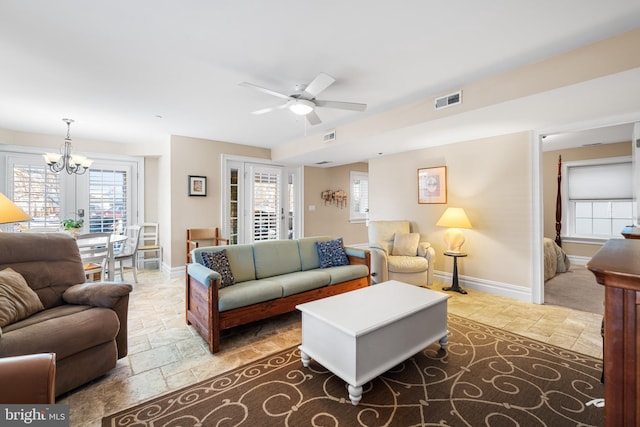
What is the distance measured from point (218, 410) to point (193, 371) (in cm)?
54

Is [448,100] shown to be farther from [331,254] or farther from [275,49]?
[331,254]

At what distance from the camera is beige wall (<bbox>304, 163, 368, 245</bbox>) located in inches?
266

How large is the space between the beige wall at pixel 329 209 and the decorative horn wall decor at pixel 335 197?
0.08 meters

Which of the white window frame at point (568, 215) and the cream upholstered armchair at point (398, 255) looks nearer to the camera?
the cream upholstered armchair at point (398, 255)

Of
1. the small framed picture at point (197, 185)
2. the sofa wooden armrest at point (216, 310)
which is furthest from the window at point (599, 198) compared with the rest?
the small framed picture at point (197, 185)

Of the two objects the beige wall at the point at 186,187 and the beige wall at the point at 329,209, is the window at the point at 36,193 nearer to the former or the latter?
the beige wall at the point at 186,187

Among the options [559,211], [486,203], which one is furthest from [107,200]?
[559,211]

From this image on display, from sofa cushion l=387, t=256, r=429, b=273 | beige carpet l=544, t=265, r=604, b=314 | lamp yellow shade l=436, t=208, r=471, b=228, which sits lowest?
beige carpet l=544, t=265, r=604, b=314

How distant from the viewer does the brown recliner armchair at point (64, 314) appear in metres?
Result: 1.70

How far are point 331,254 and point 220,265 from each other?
4.73ft

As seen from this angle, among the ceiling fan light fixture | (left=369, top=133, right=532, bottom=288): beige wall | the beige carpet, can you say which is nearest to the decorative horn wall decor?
(left=369, top=133, right=532, bottom=288): beige wall

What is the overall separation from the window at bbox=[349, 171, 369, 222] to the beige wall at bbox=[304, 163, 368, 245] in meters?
0.13

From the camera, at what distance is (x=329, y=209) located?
7.19m

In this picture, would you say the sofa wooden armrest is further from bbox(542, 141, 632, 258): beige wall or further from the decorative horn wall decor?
bbox(542, 141, 632, 258): beige wall
